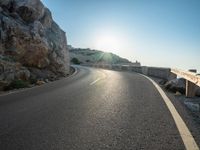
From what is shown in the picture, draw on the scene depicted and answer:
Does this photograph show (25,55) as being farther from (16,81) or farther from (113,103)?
(113,103)

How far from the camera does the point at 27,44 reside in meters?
18.5

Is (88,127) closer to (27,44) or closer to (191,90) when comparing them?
(191,90)

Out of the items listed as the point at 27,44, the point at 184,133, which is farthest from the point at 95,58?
the point at 184,133

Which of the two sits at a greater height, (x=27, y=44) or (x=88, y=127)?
(x=27, y=44)

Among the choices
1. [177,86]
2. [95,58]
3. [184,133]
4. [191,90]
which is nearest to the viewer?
[184,133]

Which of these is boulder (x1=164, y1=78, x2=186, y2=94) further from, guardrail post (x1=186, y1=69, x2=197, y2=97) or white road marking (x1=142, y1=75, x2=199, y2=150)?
white road marking (x1=142, y1=75, x2=199, y2=150)

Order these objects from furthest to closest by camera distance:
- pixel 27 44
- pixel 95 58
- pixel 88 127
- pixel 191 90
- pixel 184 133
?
pixel 95 58 → pixel 27 44 → pixel 191 90 → pixel 88 127 → pixel 184 133

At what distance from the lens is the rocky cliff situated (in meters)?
15.9

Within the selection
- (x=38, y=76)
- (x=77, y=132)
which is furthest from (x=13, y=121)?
(x=38, y=76)

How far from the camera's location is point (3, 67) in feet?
45.9

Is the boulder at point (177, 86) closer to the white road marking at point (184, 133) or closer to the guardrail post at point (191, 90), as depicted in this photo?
the guardrail post at point (191, 90)

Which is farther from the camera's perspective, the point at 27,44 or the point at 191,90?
the point at 27,44

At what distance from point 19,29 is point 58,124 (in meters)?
14.0

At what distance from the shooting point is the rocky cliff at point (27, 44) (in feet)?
52.1
